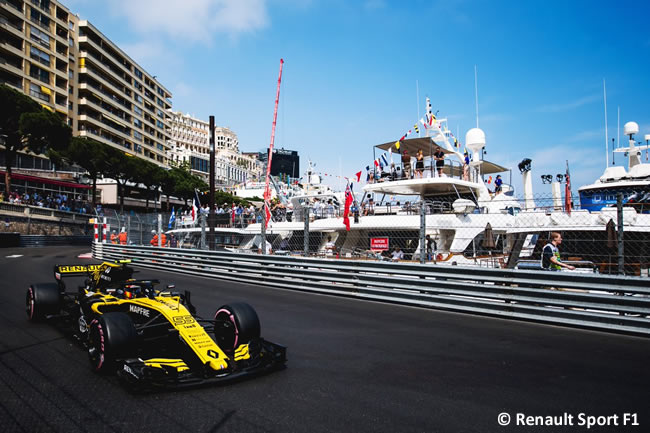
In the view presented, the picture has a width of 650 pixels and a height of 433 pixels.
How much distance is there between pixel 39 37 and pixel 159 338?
58.9 metres

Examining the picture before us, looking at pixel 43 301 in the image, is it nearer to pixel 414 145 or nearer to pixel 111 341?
pixel 111 341

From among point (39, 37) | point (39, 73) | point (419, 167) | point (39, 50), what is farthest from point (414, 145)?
point (39, 37)

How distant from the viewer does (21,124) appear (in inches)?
1403

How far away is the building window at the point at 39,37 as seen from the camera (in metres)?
49.3

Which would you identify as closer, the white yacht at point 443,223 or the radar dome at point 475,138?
the white yacht at point 443,223

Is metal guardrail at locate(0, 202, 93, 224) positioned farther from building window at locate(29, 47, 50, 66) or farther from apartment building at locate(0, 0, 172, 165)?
building window at locate(29, 47, 50, 66)

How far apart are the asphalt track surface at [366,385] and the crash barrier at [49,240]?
2711cm

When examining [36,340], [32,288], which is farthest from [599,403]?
[32,288]

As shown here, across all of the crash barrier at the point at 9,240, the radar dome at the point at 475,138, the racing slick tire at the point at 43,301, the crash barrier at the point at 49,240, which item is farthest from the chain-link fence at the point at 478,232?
the crash barrier at the point at 49,240

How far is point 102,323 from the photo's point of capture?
413 cm

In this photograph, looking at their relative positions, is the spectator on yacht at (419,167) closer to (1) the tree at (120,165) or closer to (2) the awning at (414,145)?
(2) the awning at (414,145)

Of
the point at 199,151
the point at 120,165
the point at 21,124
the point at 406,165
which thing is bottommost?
the point at 406,165

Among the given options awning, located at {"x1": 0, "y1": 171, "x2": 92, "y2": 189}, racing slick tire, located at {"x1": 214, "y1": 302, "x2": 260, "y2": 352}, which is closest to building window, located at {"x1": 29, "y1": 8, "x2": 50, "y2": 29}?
awning, located at {"x1": 0, "y1": 171, "x2": 92, "y2": 189}

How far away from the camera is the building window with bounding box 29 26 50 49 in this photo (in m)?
49.3
